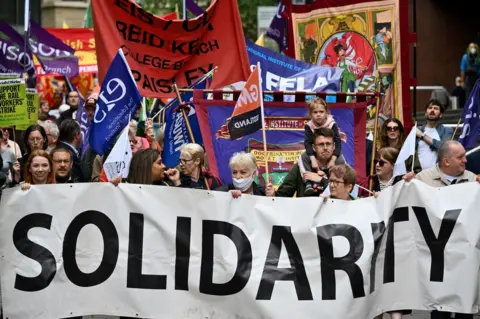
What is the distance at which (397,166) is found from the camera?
34.4ft

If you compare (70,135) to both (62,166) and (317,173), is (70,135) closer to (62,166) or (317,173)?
(62,166)

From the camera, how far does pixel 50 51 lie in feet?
65.9

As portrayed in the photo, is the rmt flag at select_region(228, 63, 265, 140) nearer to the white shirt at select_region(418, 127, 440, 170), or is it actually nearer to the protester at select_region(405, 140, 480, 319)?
the protester at select_region(405, 140, 480, 319)

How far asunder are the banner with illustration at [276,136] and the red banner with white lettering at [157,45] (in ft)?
1.49

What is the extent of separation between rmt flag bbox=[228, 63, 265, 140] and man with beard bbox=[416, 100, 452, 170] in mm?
2828

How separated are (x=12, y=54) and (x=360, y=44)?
402cm

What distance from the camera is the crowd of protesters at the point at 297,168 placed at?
34.0 ft

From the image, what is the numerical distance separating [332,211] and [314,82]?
4.55m

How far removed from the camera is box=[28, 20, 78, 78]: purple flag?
1995cm

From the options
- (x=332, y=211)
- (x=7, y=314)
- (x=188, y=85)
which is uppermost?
(x=188, y=85)

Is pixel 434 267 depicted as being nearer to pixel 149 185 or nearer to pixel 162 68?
pixel 149 185

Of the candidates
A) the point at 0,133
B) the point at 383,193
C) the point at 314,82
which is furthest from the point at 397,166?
the point at 0,133

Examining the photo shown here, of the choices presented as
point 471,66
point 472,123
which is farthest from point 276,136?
point 471,66

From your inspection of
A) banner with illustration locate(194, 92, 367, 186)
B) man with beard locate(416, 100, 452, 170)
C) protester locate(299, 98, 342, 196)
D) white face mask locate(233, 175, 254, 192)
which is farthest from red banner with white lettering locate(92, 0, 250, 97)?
white face mask locate(233, 175, 254, 192)
